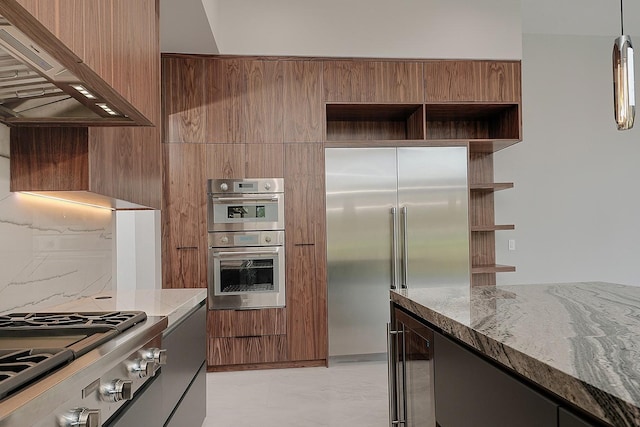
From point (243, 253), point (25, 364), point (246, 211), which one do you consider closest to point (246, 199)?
point (246, 211)

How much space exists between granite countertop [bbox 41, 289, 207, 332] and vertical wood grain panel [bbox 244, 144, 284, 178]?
167cm

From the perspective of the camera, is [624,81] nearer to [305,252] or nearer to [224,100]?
[305,252]

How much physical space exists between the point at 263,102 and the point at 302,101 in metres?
0.32

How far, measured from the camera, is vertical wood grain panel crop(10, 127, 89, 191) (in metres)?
1.83

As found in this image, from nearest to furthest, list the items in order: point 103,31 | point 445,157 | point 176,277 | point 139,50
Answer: point 103,31 < point 139,50 < point 176,277 < point 445,157

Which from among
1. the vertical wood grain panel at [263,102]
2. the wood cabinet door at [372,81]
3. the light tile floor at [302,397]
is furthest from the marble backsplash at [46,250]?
the wood cabinet door at [372,81]

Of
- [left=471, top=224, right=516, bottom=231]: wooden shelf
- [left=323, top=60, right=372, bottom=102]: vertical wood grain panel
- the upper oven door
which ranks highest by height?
[left=323, top=60, right=372, bottom=102]: vertical wood grain panel

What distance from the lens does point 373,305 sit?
430cm

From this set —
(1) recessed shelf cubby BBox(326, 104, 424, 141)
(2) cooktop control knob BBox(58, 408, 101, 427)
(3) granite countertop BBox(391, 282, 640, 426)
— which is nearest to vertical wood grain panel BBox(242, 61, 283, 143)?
(1) recessed shelf cubby BBox(326, 104, 424, 141)

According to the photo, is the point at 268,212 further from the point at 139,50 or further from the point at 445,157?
the point at 139,50

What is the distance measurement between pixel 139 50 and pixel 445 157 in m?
3.06

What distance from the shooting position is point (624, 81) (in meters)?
2.01

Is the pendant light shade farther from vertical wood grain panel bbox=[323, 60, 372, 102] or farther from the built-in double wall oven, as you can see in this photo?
the built-in double wall oven

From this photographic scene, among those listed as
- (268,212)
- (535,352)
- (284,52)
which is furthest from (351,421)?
(284,52)
